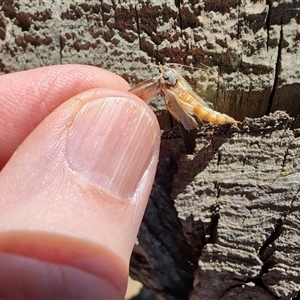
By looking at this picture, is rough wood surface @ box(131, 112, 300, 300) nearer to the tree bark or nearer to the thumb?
the tree bark

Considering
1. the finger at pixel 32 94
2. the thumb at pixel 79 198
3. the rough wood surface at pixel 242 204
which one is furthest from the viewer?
the finger at pixel 32 94

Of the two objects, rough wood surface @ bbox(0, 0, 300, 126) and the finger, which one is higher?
rough wood surface @ bbox(0, 0, 300, 126)

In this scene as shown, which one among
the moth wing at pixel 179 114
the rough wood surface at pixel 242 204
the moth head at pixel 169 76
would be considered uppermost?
the moth head at pixel 169 76

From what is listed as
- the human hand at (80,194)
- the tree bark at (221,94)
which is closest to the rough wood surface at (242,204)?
the tree bark at (221,94)

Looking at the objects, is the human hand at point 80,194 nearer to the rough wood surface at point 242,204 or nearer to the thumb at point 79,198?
the thumb at point 79,198

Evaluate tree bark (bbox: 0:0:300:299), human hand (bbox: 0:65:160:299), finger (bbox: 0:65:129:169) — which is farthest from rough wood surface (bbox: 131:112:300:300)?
finger (bbox: 0:65:129:169)

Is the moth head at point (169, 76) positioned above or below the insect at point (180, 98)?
above

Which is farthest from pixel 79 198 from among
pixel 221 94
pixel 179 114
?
pixel 221 94
